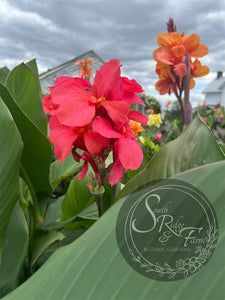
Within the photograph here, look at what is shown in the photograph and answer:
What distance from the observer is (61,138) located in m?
0.40

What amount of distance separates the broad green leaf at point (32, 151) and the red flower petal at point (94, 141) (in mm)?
138

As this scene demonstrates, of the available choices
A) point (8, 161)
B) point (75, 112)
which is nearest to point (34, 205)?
point (8, 161)

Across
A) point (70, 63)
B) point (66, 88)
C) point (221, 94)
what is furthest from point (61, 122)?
point (221, 94)

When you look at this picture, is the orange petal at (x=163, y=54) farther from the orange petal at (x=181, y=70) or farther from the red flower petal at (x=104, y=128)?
the red flower petal at (x=104, y=128)

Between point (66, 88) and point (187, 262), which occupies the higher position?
point (66, 88)

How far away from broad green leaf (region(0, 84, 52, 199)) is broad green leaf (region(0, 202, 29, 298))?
0.08m

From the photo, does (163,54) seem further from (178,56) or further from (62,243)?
(62,243)

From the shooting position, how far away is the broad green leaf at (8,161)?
0.43m

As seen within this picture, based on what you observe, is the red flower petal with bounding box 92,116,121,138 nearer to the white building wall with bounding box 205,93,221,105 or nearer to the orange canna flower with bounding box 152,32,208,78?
the orange canna flower with bounding box 152,32,208,78

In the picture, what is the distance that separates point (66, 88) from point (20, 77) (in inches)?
9.0

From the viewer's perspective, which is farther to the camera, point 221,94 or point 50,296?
point 221,94

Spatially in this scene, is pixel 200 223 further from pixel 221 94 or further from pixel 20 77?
pixel 221 94

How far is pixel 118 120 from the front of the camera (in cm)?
39

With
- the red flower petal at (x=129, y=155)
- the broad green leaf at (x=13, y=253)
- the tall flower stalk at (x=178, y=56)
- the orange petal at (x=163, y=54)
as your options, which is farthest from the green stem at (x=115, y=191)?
the orange petal at (x=163, y=54)
